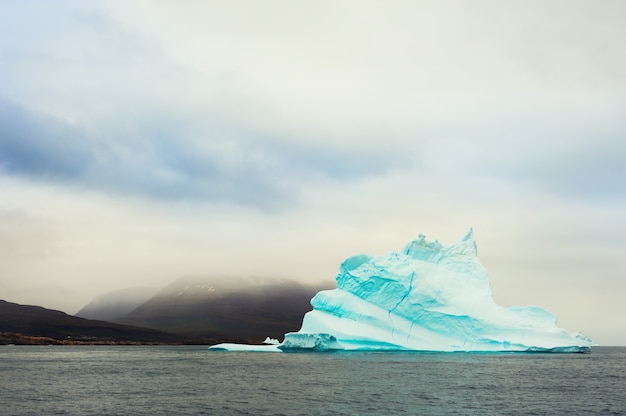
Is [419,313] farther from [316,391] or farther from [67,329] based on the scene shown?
[67,329]

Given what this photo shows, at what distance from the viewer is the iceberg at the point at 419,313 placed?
51188mm

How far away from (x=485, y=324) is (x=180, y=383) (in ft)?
97.2

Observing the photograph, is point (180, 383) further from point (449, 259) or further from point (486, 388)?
point (449, 259)

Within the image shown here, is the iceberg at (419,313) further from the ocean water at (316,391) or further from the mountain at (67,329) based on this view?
the mountain at (67,329)

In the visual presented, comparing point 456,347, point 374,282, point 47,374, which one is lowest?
point 47,374

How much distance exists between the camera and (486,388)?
93.2 feet

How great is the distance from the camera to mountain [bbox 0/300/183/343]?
123787 millimetres

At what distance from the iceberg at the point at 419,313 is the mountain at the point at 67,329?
271 feet

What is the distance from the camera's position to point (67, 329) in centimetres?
12988

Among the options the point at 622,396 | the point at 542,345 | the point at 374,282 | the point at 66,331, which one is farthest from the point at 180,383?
the point at 66,331

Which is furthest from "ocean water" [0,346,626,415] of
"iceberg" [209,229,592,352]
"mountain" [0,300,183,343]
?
"mountain" [0,300,183,343]

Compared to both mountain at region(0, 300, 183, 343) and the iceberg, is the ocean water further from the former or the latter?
mountain at region(0, 300, 183, 343)

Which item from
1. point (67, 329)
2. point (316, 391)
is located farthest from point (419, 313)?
point (67, 329)

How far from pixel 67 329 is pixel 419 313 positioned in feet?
335
